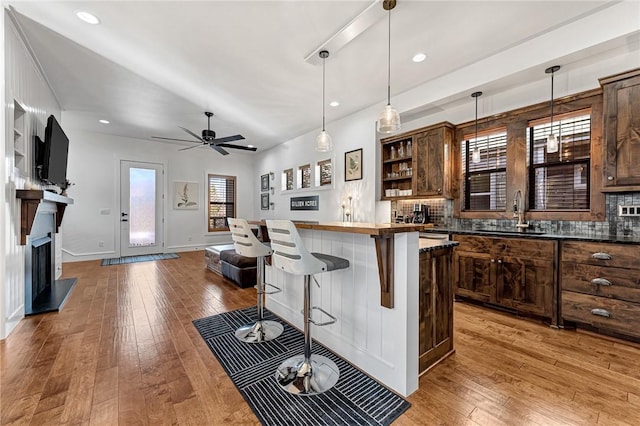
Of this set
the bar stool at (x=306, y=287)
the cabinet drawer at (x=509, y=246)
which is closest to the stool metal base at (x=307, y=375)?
the bar stool at (x=306, y=287)

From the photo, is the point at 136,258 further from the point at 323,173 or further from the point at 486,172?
the point at 486,172

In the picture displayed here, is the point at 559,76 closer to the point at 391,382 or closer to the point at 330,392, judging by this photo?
the point at 391,382

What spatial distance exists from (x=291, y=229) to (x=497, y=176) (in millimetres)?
3348

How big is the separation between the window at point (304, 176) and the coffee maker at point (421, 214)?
8.80ft

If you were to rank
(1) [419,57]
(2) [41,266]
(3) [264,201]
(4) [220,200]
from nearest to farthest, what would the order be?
1. (1) [419,57]
2. (2) [41,266]
3. (3) [264,201]
4. (4) [220,200]

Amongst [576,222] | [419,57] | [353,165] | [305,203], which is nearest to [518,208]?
[576,222]

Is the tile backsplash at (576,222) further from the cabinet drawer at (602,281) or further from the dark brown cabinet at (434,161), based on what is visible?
the cabinet drawer at (602,281)

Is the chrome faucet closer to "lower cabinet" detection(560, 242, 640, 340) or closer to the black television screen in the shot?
"lower cabinet" detection(560, 242, 640, 340)

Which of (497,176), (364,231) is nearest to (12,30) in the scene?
(364,231)

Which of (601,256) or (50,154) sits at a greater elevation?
(50,154)

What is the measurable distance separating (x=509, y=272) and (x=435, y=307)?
161cm

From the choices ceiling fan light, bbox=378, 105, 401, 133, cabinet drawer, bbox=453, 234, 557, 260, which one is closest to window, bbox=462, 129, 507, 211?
cabinet drawer, bbox=453, 234, 557, 260

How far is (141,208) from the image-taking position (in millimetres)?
7023

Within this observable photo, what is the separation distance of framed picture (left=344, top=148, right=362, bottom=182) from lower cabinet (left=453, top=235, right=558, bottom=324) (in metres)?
2.08
